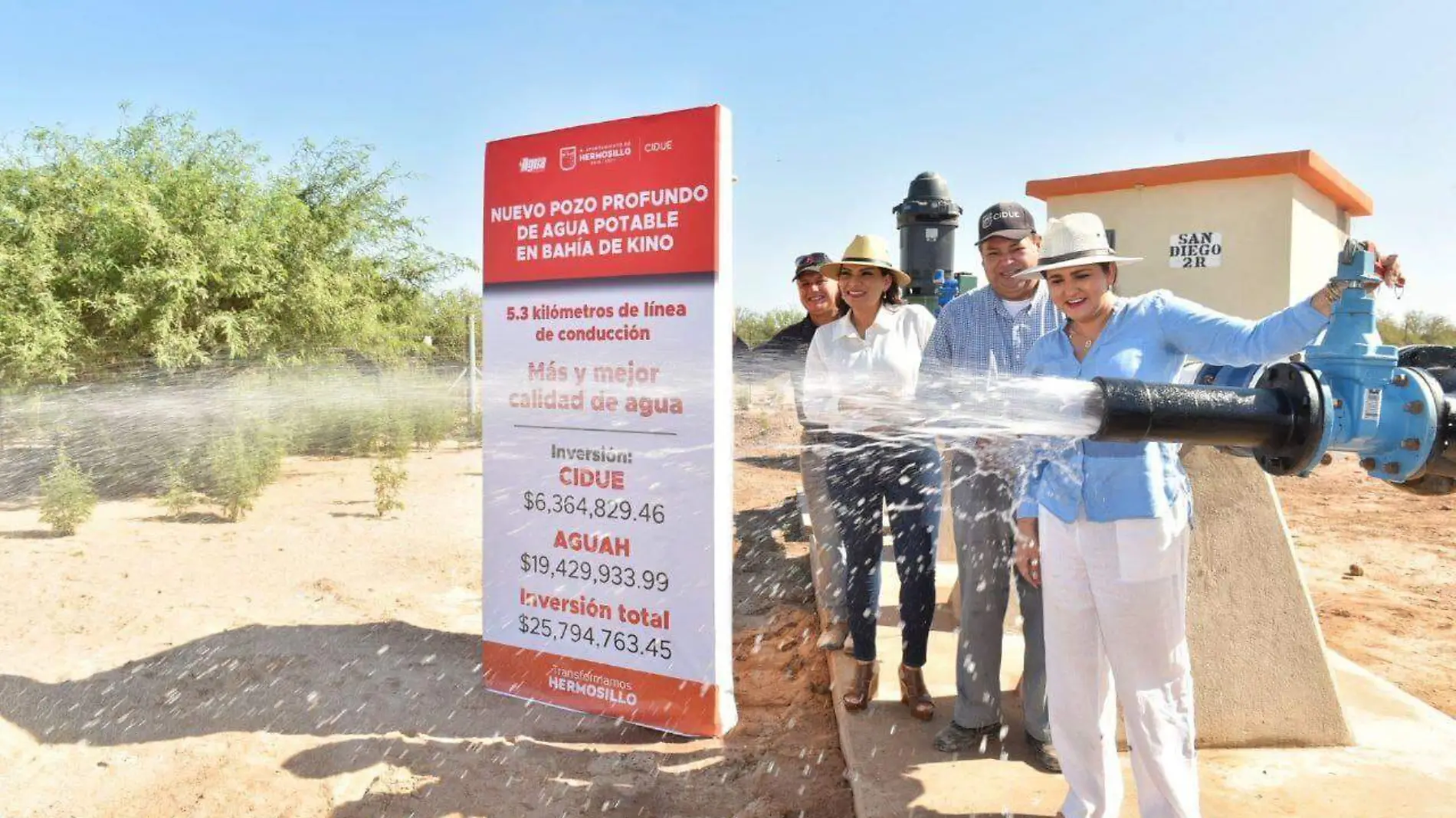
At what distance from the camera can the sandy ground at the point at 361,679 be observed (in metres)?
3.48

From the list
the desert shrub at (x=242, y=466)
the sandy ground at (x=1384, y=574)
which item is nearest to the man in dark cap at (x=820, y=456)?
the sandy ground at (x=1384, y=574)

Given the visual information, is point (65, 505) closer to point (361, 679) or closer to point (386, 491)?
point (386, 491)

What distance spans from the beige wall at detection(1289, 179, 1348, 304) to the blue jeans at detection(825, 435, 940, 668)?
10.8 ft

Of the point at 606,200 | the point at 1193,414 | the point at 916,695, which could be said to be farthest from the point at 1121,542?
the point at 606,200

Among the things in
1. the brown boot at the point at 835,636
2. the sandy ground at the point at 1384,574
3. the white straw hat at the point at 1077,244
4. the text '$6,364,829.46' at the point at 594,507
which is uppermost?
the white straw hat at the point at 1077,244

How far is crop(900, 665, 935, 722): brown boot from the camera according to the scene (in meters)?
3.46

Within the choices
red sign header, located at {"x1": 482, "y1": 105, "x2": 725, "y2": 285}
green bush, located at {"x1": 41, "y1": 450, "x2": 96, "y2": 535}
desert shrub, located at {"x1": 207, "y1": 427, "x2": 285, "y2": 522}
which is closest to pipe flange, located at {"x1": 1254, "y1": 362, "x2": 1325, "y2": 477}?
red sign header, located at {"x1": 482, "y1": 105, "x2": 725, "y2": 285}

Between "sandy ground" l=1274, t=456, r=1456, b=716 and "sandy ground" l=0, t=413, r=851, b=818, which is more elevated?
"sandy ground" l=1274, t=456, r=1456, b=716

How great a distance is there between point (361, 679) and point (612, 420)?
6.81 feet

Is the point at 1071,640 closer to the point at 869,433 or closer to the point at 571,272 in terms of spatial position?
the point at 869,433

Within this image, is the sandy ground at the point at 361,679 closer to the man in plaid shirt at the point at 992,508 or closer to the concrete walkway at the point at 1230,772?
the concrete walkway at the point at 1230,772

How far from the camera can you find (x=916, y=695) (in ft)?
11.5

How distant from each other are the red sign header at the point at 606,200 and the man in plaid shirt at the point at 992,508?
1.08 metres

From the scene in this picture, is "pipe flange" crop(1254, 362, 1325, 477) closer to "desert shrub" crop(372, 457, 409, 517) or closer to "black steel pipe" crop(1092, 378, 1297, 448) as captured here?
"black steel pipe" crop(1092, 378, 1297, 448)
